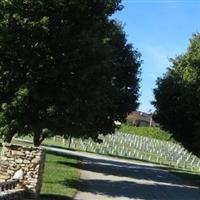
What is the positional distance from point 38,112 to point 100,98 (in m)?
2.94

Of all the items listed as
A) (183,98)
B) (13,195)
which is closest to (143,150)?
(183,98)

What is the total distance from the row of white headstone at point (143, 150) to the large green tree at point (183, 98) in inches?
378

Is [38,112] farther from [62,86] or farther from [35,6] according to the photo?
[35,6]

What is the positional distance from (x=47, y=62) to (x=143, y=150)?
127ft

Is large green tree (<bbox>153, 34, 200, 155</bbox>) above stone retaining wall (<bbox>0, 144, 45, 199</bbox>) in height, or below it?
above

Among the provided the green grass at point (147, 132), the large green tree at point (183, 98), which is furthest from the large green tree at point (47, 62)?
the green grass at point (147, 132)

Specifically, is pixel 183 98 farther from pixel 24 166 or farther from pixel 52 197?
pixel 24 166

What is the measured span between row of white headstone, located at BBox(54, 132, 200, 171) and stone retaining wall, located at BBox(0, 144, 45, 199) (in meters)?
31.0

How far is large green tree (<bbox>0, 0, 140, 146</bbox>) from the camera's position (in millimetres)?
18906

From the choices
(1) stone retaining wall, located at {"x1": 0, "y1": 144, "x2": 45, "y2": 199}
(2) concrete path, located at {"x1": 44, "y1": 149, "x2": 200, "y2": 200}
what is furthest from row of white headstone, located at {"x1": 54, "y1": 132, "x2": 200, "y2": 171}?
(1) stone retaining wall, located at {"x1": 0, "y1": 144, "x2": 45, "y2": 199}

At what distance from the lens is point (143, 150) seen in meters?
57.1

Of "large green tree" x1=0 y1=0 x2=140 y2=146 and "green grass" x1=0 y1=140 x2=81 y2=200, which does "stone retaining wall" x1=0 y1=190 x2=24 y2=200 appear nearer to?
"green grass" x1=0 y1=140 x2=81 y2=200

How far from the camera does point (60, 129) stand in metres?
20.4

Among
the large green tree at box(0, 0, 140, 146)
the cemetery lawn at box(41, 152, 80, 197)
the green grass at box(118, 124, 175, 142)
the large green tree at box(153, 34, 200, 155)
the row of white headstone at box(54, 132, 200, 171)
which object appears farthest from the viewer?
the green grass at box(118, 124, 175, 142)
